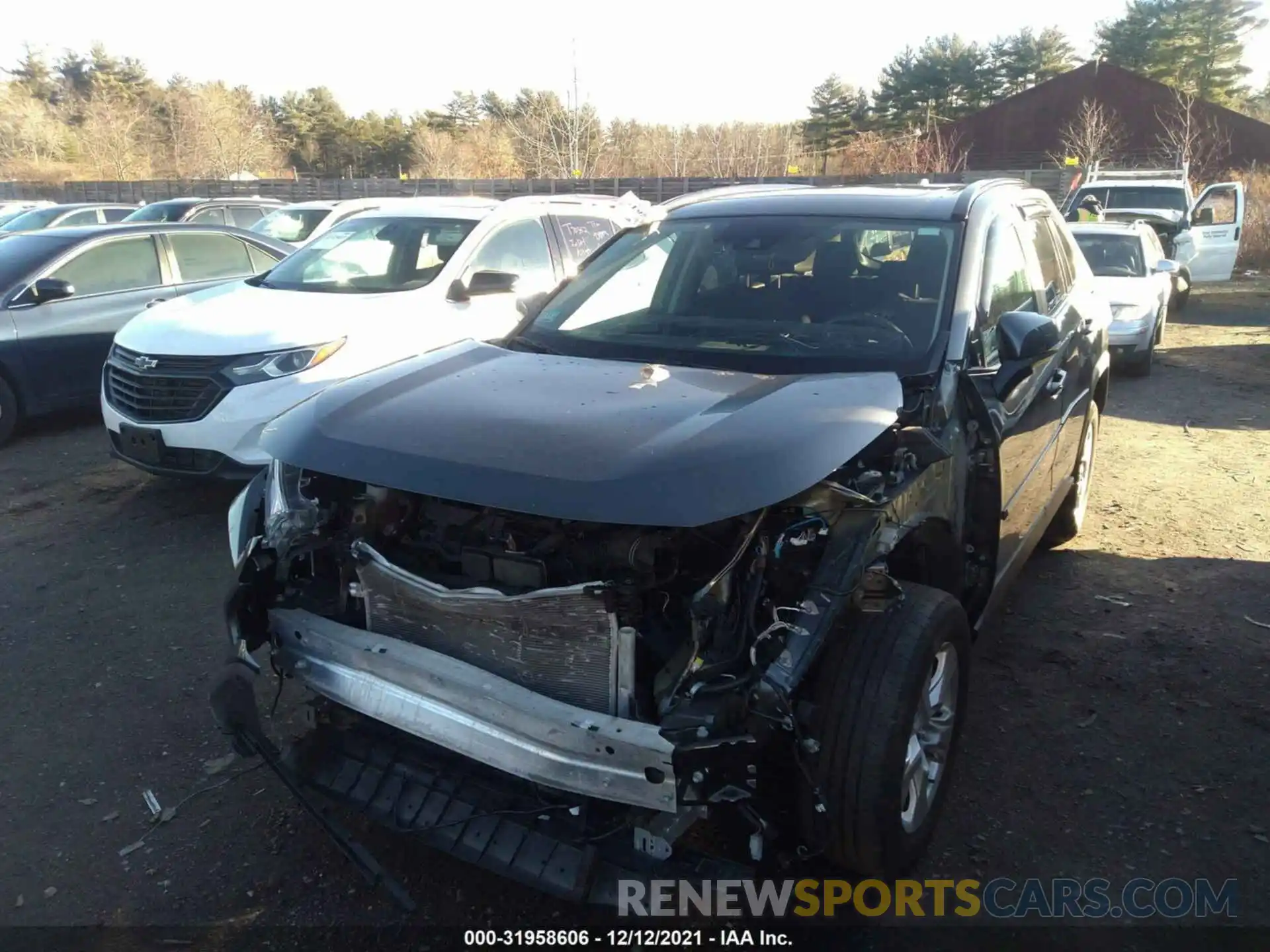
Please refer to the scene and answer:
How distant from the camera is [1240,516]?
19.5 feet

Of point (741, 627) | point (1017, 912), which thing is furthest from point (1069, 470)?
point (741, 627)

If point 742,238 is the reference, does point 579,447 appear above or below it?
below

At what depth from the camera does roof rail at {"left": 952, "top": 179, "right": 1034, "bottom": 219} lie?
3873mm

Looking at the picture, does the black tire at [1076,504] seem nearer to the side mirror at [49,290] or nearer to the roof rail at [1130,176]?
the side mirror at [49,290]

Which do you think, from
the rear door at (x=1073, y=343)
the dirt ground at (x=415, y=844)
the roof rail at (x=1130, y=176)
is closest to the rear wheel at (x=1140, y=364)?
the dirt ground at (x=415, y=844)

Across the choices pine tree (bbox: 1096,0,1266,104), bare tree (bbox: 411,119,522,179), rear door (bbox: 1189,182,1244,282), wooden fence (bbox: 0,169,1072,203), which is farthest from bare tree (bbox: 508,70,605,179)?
pine tree (bbox: 1096,0,1266,104)

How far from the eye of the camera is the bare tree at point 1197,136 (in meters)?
33.1

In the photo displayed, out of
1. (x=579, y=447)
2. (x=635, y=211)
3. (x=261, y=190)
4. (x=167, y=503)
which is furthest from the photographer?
(x=261, y=190)

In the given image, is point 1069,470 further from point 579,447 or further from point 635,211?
point 635,211

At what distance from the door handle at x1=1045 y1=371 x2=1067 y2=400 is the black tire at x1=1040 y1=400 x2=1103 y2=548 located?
102cm

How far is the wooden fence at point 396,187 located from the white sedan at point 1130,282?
834cm

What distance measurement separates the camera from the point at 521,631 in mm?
2629

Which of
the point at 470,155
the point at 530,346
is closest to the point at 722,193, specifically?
the point at 530,346

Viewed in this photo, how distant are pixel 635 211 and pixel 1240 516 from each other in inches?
209
